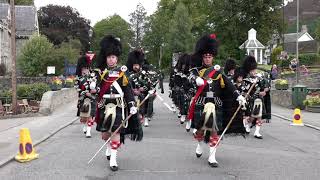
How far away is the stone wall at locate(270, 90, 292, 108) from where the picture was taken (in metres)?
22.9

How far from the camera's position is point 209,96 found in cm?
881

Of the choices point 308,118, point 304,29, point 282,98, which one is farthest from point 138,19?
point 308,118

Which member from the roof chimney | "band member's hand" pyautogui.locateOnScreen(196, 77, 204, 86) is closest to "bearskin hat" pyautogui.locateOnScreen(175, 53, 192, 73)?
"band member's hand" pyautogui.locateOnScreen(196, 77, 204, 86)

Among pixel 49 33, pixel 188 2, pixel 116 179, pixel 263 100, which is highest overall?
pixel 188 2

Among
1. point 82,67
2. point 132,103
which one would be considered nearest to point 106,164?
point 132,103

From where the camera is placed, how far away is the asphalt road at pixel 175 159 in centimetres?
797

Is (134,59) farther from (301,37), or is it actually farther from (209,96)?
(301,37)

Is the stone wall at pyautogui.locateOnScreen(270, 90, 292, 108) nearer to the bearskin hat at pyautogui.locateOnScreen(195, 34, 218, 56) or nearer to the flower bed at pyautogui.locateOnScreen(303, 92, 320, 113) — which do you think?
the flower bed at pyautogui.locateOnScreen(303, 92, 320, 113)

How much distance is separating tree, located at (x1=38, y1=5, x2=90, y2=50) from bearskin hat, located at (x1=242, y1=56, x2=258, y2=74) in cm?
6117

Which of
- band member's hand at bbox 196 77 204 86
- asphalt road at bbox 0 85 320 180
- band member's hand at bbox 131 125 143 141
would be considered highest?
band member's hand at bbox 196 77 204 86

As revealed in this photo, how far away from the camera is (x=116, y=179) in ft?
25.1

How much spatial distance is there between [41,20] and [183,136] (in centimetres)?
6622

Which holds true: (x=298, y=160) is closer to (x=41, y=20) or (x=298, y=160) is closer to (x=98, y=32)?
(x=41, y=20)

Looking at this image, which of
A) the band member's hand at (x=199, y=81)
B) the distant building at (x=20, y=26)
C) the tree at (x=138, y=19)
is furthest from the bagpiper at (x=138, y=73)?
the tree at (x=138, y=19)
